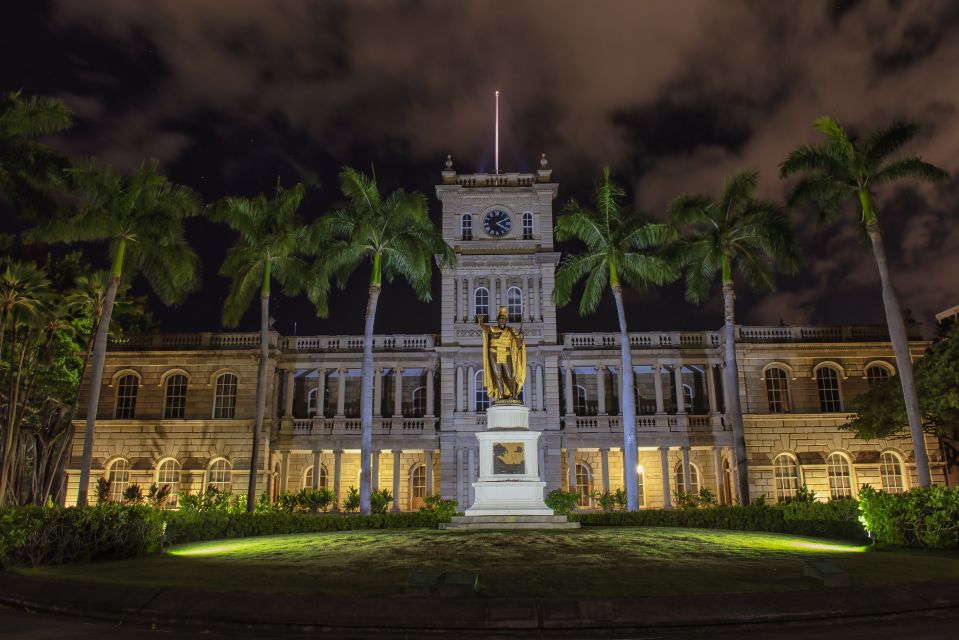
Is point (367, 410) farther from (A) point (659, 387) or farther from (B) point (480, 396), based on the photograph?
(A) point (659, 387)

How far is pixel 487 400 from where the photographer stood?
37.5m

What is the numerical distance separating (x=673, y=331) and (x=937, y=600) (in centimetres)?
2985

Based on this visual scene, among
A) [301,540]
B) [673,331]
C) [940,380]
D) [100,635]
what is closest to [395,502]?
[673,331]

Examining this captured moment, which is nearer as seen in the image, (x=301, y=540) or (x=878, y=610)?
(x=878, y=610)

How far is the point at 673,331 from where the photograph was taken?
3850cm

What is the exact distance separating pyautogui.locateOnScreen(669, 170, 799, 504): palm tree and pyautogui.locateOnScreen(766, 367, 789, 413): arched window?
11.7m

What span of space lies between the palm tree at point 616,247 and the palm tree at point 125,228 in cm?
1406

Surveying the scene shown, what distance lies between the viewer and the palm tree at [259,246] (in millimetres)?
27641

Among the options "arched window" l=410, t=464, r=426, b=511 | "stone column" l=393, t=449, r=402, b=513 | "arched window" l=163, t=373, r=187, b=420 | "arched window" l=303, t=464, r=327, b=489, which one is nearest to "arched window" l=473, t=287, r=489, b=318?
"stone column" l=393, t=449, r=402, b=513

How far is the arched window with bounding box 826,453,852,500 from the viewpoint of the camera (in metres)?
36.9

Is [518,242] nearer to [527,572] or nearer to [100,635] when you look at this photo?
[527,572]

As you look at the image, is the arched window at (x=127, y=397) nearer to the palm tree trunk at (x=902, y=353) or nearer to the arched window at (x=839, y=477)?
the palm tree trunk at (x=902, y=353)

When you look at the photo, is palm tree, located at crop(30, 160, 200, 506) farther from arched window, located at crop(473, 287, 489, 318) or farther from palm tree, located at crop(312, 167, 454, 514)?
arched window, located at crop(473, 287, 489, 318)

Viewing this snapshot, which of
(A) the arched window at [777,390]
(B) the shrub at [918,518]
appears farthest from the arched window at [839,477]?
(B) the shrub at [918,518]
